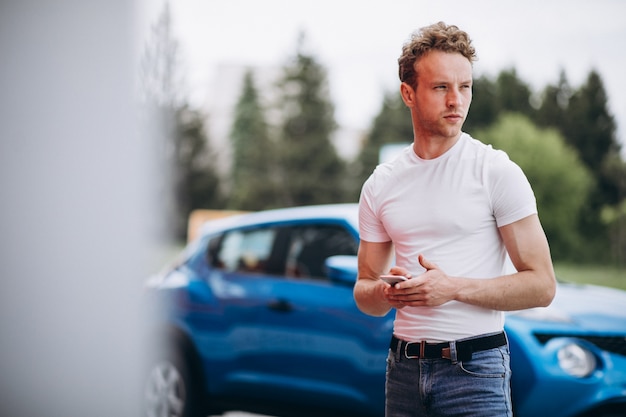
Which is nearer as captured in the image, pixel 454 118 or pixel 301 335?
pixel 454 118

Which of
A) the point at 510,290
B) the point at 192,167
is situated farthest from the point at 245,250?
the point at 192,167

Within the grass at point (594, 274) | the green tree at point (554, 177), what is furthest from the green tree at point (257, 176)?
the grass at point (594, 274)

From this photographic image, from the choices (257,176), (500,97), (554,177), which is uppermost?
(500,97)

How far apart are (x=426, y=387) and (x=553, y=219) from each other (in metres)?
34.1

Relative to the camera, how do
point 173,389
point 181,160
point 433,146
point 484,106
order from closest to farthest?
1. point 433,146
2. point 173,389
3. point 484,106
4. point 181,160

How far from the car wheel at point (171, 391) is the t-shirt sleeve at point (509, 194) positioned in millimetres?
3325

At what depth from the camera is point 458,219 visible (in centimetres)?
205

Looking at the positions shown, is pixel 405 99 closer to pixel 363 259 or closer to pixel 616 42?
pixel 363 259

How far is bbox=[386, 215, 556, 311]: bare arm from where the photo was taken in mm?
1974

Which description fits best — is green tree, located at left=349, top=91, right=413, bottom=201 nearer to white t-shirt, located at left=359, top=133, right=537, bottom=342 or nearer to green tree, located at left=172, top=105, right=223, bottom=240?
green tree, located at left=172, top=105, right=223, bottom=240

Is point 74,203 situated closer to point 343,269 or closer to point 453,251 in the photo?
point 453,251

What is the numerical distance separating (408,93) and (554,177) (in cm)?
3697

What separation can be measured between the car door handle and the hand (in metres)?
2.58

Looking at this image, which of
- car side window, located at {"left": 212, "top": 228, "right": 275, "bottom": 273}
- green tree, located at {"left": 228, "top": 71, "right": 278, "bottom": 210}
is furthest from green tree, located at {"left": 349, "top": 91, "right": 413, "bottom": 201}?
car side window, located at {"left": 212, "top": 228, "right": 275, "bottom": 273}
